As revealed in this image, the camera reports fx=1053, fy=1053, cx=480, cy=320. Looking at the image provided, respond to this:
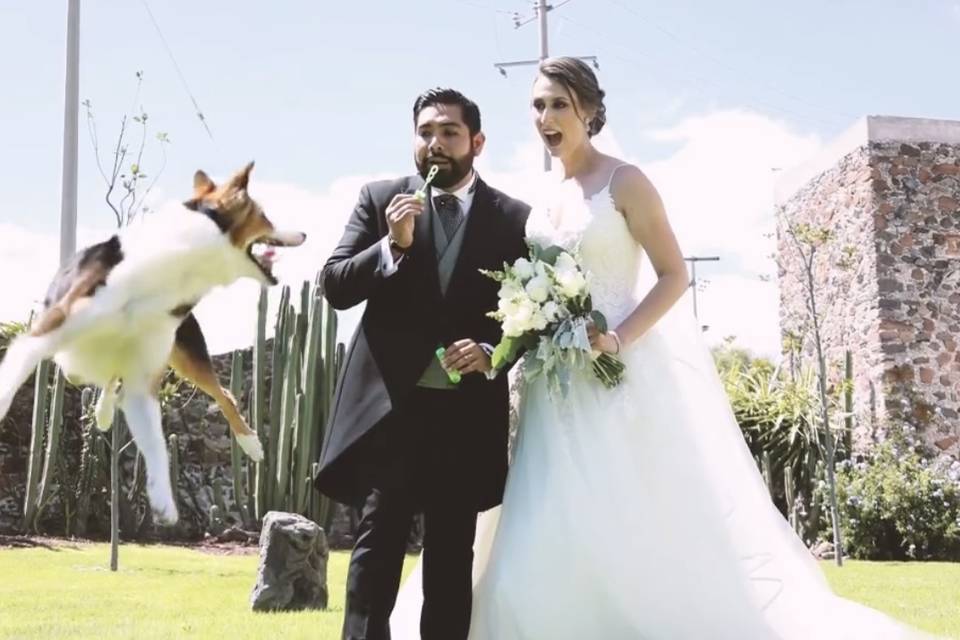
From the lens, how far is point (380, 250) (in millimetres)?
2578

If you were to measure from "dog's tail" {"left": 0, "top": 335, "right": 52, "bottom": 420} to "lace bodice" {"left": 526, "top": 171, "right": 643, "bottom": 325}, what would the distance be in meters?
1.82

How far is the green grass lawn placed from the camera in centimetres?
455

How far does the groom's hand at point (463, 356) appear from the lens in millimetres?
2582

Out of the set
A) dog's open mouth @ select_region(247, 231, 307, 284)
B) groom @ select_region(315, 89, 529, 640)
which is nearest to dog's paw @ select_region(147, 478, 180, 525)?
dog's open mouth @ select_region(247, 231, 307, 284)

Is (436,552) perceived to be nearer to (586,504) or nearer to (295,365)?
(586,504)

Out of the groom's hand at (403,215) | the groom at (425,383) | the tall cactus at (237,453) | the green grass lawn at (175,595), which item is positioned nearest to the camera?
the groom's hand at (403,215)

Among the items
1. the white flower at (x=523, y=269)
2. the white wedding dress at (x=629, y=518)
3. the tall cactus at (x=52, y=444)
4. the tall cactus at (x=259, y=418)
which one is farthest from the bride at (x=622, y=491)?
the tall cactus at (x=259, y=418)

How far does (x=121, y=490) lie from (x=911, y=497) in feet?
25.1

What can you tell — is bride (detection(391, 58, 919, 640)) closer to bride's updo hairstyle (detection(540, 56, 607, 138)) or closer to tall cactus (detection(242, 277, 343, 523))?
bride's updo hairstyle (detection(540, 56, 607, 138))

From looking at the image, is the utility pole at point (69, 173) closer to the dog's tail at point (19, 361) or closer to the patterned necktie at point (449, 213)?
the dog's tail at point (19, 361)

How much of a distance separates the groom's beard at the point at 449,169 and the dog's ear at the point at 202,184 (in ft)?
4.23

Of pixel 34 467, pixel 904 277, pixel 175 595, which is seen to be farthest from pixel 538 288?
pixel 904 277

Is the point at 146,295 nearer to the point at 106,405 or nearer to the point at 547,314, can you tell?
the point at 106,405

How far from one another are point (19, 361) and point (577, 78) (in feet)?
6.35
